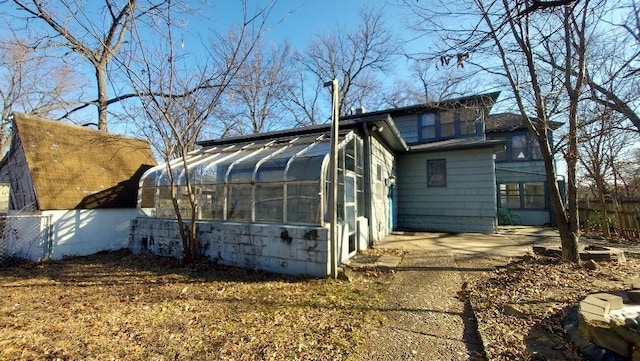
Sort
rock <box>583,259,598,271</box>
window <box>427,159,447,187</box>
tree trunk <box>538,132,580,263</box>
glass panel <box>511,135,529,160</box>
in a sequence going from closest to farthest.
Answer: rock <box>583,259,598,271</box>
tree trunk <box>538,132,580,263</box>
window <box>427,159,447,187</box>
glass panel <box>511,135,529,160</box>

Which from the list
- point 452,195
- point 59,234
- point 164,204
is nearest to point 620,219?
point 452,195

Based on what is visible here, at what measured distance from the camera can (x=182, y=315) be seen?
4262mm

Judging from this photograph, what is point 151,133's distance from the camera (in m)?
7.92

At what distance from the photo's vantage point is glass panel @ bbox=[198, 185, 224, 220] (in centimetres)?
737

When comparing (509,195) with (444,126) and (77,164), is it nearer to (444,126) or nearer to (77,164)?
(444,126)

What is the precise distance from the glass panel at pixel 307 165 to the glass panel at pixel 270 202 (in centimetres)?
41

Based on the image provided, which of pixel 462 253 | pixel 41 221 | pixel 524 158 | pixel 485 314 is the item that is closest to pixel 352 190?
pixel 462 253

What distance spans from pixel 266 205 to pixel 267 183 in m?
0.50

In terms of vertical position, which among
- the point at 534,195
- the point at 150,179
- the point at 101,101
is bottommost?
the point at 534,195

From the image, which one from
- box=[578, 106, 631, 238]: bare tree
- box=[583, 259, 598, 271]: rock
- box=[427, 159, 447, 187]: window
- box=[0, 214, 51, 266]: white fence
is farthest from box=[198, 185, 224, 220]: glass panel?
box=[578, 106, 631, 238]: bare tree

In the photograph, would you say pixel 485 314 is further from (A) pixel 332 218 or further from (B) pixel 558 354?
(A) pixel 332 218

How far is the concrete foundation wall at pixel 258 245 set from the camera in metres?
5.91

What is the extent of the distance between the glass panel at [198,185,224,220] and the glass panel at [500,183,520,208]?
15038mm

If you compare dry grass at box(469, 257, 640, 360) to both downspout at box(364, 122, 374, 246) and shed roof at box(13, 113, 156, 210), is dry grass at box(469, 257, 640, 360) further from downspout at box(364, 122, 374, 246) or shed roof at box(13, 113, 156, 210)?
shed roof at box(13, 113, 156, 210)
